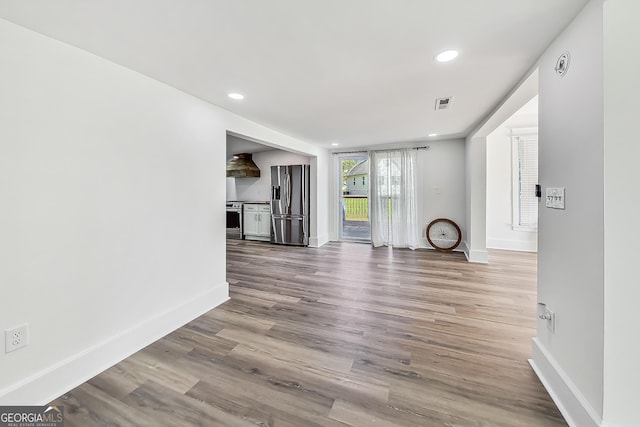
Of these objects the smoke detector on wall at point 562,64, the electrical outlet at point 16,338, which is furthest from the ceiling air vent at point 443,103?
the electrical outlet at point 16,338

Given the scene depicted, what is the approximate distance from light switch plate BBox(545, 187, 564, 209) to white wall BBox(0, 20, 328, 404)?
2.79 m

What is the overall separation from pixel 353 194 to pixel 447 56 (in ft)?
14.3

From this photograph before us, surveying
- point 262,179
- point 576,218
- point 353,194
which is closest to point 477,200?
point 353,194

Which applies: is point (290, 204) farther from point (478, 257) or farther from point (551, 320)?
point (551, 320)

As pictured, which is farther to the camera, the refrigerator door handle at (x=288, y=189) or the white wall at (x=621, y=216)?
the refrigerator door handle at (x=288, y=189)

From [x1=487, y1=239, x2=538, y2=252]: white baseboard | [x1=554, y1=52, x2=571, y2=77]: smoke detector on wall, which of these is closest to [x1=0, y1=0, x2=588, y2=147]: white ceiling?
[x1=554, y1=52, x2=571, y2=77]: smoke detector on wall

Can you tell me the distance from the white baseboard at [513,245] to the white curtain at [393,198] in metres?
1.54

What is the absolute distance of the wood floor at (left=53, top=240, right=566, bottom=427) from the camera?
1.32 metres

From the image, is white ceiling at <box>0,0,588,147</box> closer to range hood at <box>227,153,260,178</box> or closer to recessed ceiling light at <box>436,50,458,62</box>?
recessed ceiling light at <box>436,50,458,62</box>

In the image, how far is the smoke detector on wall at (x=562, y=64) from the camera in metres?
1.36

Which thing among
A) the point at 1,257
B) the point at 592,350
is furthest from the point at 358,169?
the point at 1,257

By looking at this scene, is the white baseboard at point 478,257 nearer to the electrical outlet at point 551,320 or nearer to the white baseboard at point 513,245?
the white baseboard at point 513,245

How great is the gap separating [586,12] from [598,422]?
1.89 m

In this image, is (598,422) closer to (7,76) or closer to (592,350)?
(592,350)
